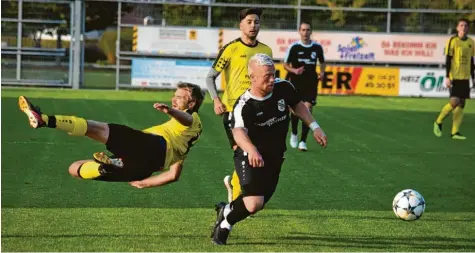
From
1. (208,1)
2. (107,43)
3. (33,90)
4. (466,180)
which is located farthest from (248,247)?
(107,43)

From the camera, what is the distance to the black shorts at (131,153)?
8805 mm

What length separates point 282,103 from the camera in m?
8.77

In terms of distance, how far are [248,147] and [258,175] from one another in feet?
1.30

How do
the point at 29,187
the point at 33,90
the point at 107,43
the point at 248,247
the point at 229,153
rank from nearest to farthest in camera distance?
the point at 248,247
the point at 29,187
the point at 229,153
the point at 33,90
the point at 107,43

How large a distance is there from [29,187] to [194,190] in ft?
6.19

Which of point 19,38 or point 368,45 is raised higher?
point 368,45

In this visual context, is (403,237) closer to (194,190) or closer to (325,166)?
(194,190)

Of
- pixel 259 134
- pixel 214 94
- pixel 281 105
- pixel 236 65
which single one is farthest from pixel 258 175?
pixel 236 65

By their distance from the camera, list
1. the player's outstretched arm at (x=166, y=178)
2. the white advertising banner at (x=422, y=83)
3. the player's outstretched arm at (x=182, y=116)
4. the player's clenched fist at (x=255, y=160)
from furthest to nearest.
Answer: the white advertising banner at (x=422, y=83) → the player's outstretched arm at (x=166, y=178) → the player's outstretched arm at (x=182, y=116) → the player's clenched fist at (x=255, y=160)

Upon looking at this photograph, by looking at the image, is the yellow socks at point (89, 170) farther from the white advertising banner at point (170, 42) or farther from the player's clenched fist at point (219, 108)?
the white advertising banner at point (170, 42)

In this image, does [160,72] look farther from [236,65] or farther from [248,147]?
[248,147]

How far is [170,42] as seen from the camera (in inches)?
1273

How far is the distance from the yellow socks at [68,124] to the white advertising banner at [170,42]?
23.9 meters

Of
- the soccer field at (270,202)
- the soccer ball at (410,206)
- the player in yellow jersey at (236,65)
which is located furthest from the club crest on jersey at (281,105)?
the player in yellow jersey at (236,65)
